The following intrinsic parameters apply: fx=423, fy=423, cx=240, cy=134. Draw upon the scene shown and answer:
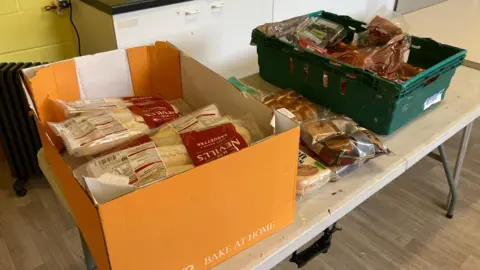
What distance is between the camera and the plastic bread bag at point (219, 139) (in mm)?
724

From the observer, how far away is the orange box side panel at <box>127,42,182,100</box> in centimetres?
109

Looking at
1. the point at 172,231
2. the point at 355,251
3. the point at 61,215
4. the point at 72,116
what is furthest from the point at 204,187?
the point at 61,215

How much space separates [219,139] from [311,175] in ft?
0.88

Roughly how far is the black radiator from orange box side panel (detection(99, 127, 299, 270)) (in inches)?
56.9

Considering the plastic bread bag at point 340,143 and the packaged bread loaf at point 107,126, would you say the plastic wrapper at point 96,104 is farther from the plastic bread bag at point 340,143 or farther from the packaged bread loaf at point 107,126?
the plastic bread bag at point 340,143

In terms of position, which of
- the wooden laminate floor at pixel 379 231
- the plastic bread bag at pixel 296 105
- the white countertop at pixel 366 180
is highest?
the plastic bread bag at pixel 296 105

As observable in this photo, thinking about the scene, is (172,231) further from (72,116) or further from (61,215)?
(61,215)

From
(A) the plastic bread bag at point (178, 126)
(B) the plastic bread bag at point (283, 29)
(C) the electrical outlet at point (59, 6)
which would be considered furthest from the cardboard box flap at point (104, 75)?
(C) the electrical outlet at point (59, 6)

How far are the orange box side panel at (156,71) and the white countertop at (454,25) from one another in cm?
113

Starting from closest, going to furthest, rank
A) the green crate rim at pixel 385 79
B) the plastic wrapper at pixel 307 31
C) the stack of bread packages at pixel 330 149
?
the stack of bread packages at pixel 330 149, the green crate rim at pixel 385 79, the plastic wrapper at pixel 307 31

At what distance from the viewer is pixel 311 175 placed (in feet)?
3.04

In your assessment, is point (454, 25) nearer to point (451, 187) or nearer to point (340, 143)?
point (451, 187)

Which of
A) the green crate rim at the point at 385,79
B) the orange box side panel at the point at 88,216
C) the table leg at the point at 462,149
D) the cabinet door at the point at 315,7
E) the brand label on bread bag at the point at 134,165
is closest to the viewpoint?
the orange box side panel at the point at 88,216

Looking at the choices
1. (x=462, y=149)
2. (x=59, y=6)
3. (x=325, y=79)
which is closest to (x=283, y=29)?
(x=325, y=79)
